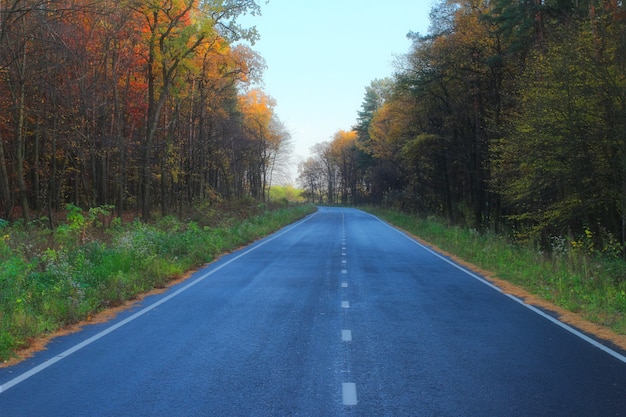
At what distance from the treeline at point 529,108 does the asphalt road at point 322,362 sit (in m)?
9.18

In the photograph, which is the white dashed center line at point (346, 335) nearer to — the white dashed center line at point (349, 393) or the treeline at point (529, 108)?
the white dashed center line at point (349, 393)

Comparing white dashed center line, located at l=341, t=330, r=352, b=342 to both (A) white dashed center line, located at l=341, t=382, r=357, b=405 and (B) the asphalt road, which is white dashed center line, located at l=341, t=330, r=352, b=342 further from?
(A) white dashed center line, located at l=341, t=382, r=357, b=405

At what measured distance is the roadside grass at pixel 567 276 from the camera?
948cm

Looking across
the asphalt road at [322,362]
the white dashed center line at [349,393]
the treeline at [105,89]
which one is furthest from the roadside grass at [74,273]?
the treeline at [105,89]

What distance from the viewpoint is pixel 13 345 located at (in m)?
6.73

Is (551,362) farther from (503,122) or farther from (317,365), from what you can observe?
(503,122)

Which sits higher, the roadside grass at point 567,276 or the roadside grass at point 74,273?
the roadside grass at point 74,273

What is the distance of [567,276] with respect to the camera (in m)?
12.6

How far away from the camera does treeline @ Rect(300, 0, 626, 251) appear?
17.8 m

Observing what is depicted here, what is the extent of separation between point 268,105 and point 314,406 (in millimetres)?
67125

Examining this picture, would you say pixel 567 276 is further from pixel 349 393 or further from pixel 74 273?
pixel 74 273

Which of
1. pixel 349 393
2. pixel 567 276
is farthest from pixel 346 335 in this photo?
pixel 567 276

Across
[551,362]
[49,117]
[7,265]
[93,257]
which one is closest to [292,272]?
[93,257]

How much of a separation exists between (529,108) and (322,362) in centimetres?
1701
